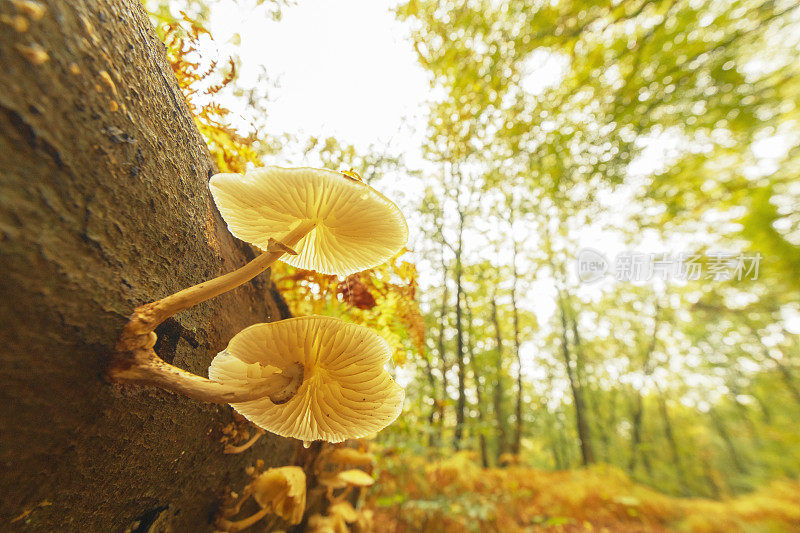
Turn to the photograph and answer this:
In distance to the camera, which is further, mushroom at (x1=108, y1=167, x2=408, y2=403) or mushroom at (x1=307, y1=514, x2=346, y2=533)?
mushroom at (x1=307, y1=514, x2=346, y2=533)

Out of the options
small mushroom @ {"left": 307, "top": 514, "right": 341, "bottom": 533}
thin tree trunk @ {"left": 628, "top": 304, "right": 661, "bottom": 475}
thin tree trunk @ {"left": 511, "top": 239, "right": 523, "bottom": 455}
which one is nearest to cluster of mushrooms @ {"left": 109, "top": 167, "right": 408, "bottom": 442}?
small mushroom @ {"left": 307, "top": 514, "right": 341, "bottom": 533}

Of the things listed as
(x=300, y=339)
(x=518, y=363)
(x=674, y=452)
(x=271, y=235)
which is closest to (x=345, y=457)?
(x=300, y=339)

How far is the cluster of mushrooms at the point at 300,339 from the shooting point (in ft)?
2.98

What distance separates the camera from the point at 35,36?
52 centimetres

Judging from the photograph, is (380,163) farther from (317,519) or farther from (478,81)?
(317,519)

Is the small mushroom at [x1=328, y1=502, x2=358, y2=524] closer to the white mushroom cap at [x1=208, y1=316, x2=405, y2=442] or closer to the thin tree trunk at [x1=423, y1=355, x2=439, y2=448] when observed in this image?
the white mushroom cap at [x1=208, y1=316, x2=405, y2=442]

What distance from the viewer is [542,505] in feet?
19.5

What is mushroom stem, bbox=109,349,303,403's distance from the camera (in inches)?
27.0

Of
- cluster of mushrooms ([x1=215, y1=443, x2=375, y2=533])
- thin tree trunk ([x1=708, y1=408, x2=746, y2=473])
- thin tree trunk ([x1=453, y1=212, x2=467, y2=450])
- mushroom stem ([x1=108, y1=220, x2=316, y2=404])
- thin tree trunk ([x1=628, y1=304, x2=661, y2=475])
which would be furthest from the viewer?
thin tree trunk ([x1=708, y1=408, x2=746, y2=473])

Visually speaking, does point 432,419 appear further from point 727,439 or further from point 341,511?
point 727,439

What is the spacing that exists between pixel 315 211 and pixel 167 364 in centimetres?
63

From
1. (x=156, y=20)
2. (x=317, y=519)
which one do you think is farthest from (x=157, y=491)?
(x=156, y=20)

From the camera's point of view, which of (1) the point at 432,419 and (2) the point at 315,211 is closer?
(2) the point at 315,211

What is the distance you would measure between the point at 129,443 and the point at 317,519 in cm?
169
